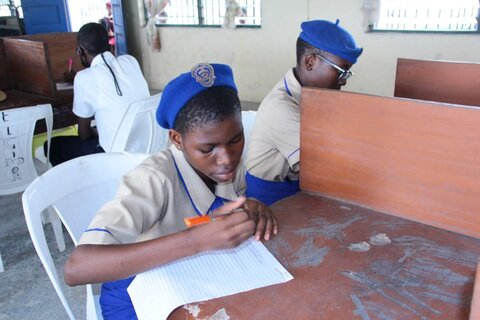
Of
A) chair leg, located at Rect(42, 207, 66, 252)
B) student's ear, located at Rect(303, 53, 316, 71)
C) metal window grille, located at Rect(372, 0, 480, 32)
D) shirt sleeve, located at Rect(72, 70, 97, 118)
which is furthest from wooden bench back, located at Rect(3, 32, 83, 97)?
metal window grille, located at Rect(372, 0, 480, 32)

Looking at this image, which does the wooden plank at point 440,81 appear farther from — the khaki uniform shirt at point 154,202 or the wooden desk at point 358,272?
the khaki uniform shirt at point 154,202

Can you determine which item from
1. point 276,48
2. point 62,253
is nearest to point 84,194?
point 62,253

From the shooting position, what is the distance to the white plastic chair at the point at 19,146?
2125 mm

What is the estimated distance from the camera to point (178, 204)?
42.2 inches

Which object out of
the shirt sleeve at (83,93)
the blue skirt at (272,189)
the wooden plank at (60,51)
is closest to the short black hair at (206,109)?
the blue skirt at (272,189)

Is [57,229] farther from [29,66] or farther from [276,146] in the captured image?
[276,146]

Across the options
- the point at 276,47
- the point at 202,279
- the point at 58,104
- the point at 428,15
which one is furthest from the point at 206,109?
the point at 276,47

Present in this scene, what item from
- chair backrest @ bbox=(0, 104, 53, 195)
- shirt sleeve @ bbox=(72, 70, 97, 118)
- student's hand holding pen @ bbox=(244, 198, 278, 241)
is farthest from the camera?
shirt sleeve @ bbox=(72, 70, 97, 118)

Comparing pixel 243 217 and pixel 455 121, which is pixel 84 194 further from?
pixel 455 121

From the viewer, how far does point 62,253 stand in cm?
242

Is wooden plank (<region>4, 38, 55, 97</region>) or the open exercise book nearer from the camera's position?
the open exercise book

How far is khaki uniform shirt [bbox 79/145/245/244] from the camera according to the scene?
2.87 feet

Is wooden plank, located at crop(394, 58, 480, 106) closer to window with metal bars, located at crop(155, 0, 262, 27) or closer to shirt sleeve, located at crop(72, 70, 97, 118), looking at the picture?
shirt sleeve, located at crop(72, 70, 97, 118)

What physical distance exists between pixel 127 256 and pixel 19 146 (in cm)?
174
